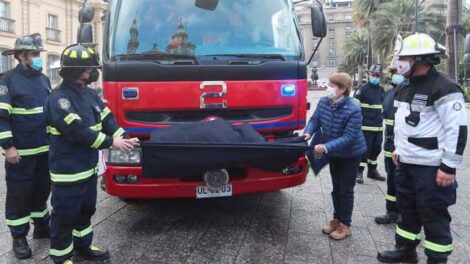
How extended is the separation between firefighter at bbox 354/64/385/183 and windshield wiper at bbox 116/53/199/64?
11.4ft

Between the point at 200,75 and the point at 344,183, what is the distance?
175 centimetres

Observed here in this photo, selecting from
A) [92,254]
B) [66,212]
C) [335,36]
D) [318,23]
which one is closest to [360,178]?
[318,23]

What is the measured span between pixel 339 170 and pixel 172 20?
7.32ft

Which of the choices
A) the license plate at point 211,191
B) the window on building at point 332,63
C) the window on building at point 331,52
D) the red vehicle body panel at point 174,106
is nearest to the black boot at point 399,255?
the red vehicle body panel at point 174,106

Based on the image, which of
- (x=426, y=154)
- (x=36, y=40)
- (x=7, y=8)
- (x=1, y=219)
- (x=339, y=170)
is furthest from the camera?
(x=7, y=8)

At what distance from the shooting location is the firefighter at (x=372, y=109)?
667 cm

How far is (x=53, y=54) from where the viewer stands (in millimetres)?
30312

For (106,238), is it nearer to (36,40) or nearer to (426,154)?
(36,40)

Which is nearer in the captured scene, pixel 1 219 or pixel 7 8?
pixel 1 219

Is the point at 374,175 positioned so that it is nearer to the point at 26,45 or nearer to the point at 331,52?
the point at 26,45

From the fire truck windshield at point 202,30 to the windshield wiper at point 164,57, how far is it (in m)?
0.04

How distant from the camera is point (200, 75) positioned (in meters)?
4.04

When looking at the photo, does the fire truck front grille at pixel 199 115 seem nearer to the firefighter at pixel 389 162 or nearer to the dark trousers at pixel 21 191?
the dark trousers at pixel 21 191

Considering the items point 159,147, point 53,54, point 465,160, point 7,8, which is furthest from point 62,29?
point 159,147
